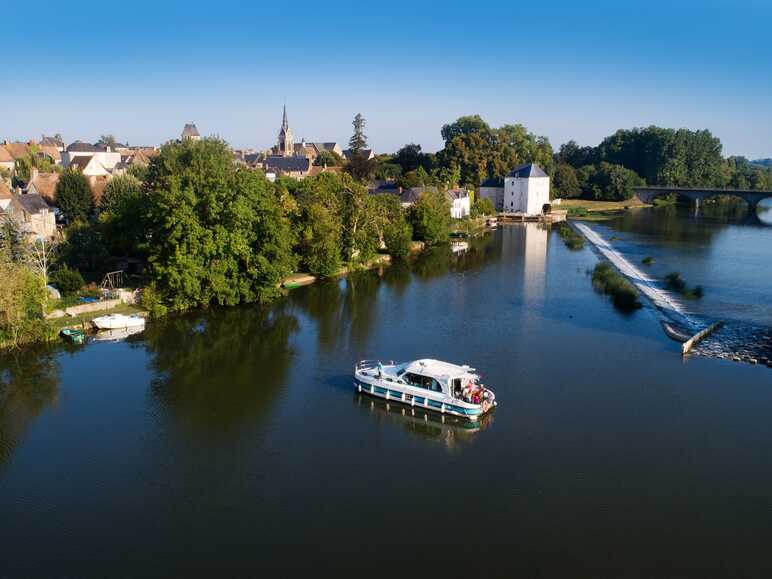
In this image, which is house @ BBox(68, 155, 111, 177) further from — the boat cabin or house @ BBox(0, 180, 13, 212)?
the boat cabin

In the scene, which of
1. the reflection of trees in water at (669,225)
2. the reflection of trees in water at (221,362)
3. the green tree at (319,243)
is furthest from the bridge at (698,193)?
the reflection of trees in water at (221,362)

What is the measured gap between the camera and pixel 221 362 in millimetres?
25719

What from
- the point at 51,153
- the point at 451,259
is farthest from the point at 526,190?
the point at 51,153

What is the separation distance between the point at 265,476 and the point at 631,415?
452 inches

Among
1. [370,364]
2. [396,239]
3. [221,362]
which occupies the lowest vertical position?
[221,362]

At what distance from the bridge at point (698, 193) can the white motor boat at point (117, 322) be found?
83585 millimetres

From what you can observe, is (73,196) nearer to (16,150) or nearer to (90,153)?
(16,150)

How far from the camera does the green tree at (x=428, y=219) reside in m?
55.4

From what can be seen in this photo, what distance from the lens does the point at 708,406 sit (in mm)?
20797

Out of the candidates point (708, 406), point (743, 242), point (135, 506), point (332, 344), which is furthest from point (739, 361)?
point (743, 242)

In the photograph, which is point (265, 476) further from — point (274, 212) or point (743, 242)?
point (743, 242)

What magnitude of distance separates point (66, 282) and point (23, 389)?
970 cm

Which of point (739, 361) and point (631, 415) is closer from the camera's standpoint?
point (631, 415)

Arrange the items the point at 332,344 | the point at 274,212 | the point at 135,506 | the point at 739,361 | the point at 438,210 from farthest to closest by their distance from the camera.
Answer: the point at 438,210 → the point at 274,212 → the point at 332,344 → the point at 739,361 → the point at 135,506
